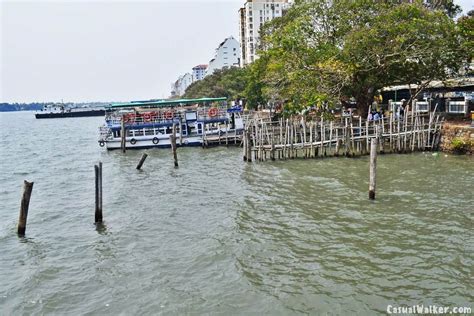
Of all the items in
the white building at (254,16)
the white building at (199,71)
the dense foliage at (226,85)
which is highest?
A: the white building at (254,16)

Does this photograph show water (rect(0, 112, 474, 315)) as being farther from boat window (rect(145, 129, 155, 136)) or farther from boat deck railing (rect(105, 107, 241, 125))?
boat window (rect(145, 129, 155, 136))

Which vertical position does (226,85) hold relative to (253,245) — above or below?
above

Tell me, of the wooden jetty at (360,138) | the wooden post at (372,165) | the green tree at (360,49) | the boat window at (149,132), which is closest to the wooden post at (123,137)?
the boat window at (149,132)

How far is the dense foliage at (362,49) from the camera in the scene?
27.4 m

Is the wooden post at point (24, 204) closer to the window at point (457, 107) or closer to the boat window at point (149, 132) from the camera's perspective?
the boat window at point (149, 132)

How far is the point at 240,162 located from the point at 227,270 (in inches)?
700

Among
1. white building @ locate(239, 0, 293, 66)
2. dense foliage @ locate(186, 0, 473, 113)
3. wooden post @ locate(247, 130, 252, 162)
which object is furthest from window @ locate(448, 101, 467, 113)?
white building @ locate(239, 0, 293, 66)

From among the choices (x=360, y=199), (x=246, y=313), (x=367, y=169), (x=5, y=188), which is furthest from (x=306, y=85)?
(x=246, y=313)

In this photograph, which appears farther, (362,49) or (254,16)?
(254,16)

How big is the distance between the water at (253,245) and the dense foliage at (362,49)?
818 cm

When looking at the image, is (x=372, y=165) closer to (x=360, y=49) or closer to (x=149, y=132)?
(x=360, y=49)

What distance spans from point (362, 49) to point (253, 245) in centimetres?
1932

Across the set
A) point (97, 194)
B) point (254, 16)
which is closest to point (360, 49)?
point (97, 194)

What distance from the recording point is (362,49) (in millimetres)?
27750
